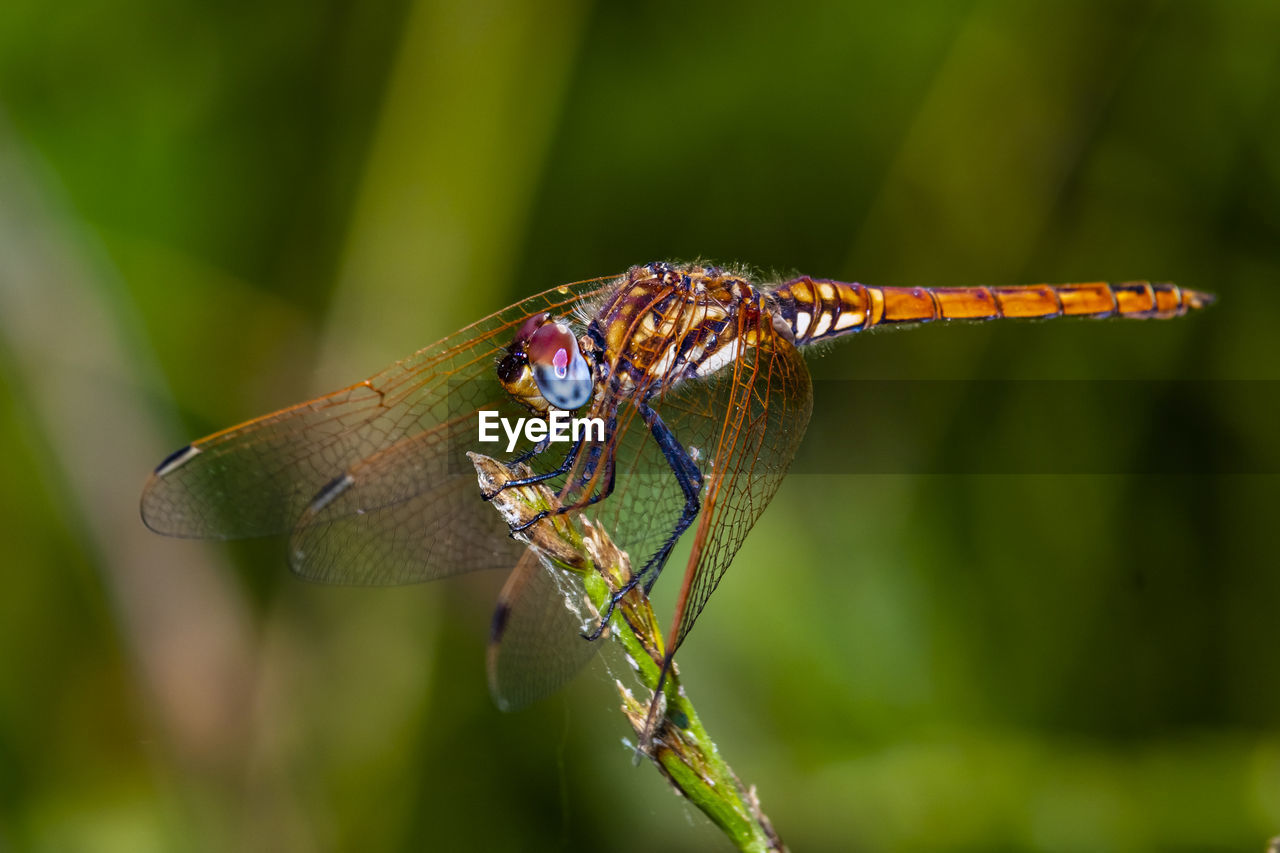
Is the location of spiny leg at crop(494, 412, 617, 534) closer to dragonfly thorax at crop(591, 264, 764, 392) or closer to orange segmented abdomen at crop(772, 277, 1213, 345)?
dragonfly thorax at crop(591, 264, 764, 392)

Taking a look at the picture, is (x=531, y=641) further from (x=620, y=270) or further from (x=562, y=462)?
(x=620, y=270)

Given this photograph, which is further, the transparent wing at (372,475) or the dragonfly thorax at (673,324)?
the transparent wing at (372,475)

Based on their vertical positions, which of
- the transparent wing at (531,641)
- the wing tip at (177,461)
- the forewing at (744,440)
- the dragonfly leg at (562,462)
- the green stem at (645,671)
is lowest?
the transparent wing at (531,641)

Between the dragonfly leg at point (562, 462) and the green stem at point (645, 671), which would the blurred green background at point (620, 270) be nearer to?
the dragonfly leg at point (562, 462)

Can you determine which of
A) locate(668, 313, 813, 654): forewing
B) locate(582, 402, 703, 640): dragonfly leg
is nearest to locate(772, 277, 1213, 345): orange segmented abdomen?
locate(668, 313, 813, 654): forewing

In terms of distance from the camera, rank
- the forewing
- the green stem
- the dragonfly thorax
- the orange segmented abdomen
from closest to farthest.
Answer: the green stem → the forewing → the dragonfly thorax → the orange segmented abdomen

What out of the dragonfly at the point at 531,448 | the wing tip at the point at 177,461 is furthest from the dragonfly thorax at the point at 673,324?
the wing tip at the point at 177,461

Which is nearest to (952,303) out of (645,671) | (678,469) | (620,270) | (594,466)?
(620,270)

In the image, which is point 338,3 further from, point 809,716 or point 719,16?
point 809,716
